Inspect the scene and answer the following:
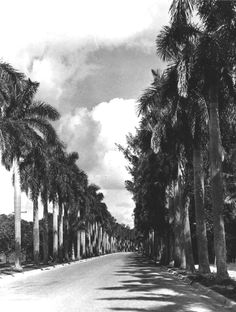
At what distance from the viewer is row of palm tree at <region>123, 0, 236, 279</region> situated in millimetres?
18344

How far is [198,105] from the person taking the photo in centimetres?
2384

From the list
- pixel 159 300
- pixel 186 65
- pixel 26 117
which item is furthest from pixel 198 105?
pixel 26 117

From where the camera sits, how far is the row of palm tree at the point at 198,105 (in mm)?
18344

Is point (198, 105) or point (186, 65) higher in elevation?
point (186, 65)

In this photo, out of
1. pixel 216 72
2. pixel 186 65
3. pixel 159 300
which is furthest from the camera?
pixel 186 65

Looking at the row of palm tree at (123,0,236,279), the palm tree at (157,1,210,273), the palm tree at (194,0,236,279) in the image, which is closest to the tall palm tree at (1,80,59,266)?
the row of palm tree at (123,0,236,279)

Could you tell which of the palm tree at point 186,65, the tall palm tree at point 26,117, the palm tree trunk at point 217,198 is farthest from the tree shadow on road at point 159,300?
the tall palm tree at point 26,117

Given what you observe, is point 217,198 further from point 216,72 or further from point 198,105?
point 198,105

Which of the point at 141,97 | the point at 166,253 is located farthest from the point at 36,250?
the point at 141,97

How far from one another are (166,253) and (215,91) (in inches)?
937

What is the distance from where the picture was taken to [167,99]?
23906 millimetres

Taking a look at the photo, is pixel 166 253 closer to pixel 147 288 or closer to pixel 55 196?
pixel 55 196

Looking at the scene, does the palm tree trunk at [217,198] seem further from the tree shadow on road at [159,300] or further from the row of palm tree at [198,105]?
the tree shadow on road at [159,300]

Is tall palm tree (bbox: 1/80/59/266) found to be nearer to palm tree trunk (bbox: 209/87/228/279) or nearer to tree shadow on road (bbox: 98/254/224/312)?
palm tree trunk (bbox: 209/87/228/279)
